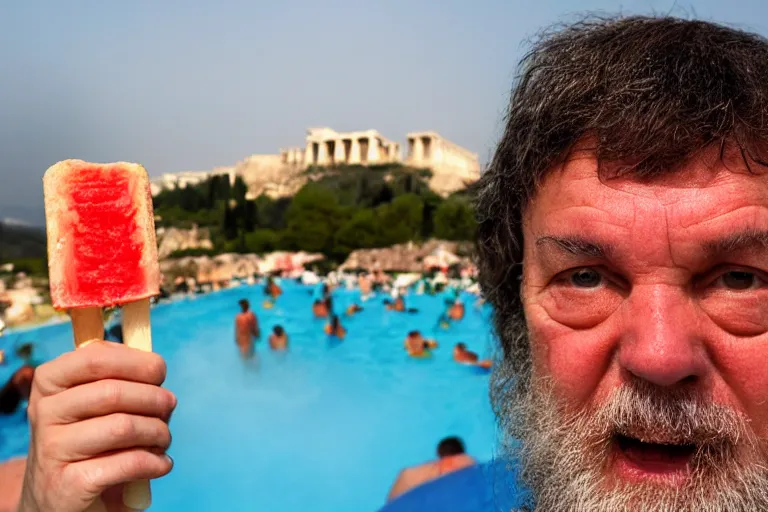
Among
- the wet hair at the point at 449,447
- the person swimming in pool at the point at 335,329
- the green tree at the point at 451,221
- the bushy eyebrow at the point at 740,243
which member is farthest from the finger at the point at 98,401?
the green tree at the point at 451,221

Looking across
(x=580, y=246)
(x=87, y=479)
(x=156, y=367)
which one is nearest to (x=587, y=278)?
(x=580, y=246)

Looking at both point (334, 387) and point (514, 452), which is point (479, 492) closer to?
point (514, 452)

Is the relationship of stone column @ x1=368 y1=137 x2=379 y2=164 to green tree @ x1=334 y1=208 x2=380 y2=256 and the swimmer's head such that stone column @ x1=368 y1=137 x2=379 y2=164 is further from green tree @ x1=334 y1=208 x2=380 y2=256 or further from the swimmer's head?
the swimmer's head

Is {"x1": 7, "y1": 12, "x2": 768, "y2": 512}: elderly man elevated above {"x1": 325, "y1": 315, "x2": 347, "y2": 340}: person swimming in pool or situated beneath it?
elevated above

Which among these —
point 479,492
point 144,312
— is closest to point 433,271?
point 479,492

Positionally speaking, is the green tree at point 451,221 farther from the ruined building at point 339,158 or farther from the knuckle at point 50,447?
the ruined building at point 339,158

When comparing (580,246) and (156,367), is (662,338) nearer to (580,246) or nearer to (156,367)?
(580,246)

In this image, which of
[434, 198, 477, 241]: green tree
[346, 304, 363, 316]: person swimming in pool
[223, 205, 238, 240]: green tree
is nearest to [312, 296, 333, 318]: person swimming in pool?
[346, 304, 363, 316]: person swimming in pool
